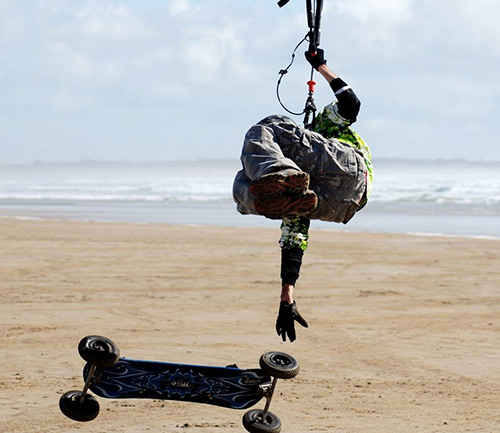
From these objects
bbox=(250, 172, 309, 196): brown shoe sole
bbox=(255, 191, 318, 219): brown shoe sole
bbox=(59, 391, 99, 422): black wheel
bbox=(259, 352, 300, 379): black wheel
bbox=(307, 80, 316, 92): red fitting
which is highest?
bbox=(307, 80, 316, 92): red fitting

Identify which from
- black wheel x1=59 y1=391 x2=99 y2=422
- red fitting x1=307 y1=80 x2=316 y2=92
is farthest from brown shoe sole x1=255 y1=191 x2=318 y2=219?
black wheel x1=59 y1=391 x2=99 y2=422

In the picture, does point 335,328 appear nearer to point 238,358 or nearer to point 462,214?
point 238,358

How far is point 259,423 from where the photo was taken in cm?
710

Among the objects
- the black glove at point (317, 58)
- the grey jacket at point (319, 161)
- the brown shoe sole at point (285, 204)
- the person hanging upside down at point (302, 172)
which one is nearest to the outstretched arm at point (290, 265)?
the person hanging upside down at point (302, 172)

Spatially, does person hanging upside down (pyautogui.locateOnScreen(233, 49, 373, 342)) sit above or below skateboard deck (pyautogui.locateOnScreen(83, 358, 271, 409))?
above

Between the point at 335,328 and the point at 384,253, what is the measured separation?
8.88 meters

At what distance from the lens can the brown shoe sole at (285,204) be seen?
18.6ft

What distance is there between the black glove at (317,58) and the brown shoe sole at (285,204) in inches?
48.5

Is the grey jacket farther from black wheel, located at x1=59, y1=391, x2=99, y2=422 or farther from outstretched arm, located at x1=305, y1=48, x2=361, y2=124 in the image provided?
black wheel, located at x1=59, y1=391, x2=99, y2=422

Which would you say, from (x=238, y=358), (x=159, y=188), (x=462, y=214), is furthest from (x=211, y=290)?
(x=159, y=188)

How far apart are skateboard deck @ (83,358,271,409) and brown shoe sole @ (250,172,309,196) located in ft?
6.86

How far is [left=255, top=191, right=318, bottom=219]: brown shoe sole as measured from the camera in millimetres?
5668

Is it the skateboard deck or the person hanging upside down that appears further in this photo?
the skateboard deck

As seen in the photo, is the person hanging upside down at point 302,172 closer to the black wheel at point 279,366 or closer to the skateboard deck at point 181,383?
the black wheel at point 279,366
